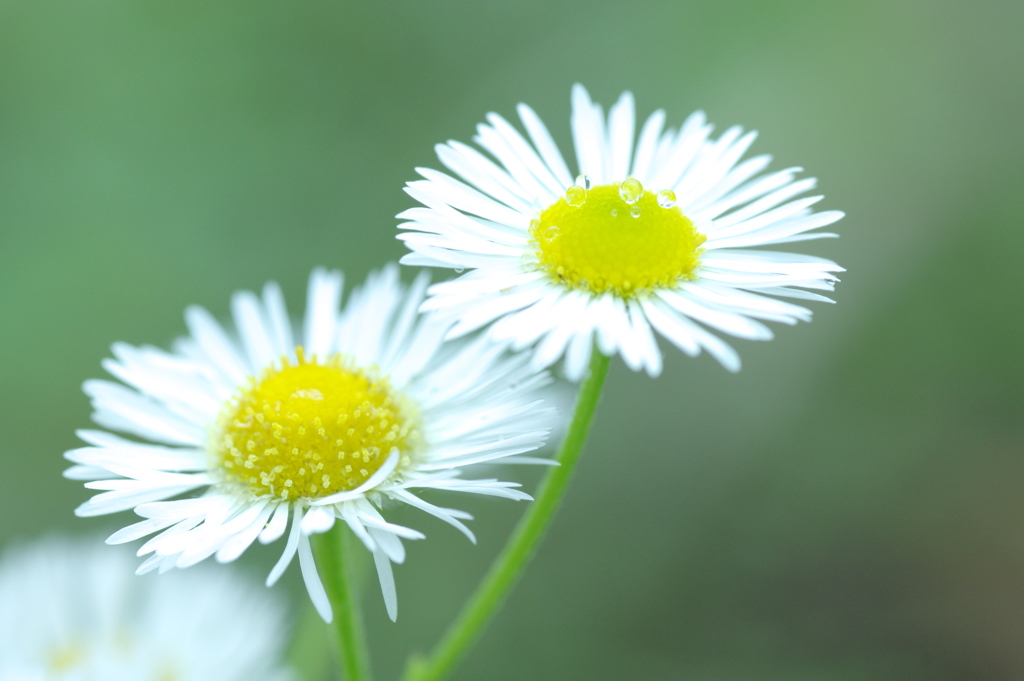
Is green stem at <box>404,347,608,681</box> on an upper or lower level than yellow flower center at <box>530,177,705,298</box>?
Result: lower

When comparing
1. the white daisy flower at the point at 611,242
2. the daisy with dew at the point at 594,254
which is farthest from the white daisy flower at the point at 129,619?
the white daisy flower at the point at 611,242

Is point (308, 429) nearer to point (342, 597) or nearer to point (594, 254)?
point (342, 597)

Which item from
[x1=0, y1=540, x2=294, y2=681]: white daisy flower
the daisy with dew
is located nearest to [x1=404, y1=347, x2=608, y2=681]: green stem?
the daisy with dew

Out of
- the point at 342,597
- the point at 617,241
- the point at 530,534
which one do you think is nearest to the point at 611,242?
the point at 617,241

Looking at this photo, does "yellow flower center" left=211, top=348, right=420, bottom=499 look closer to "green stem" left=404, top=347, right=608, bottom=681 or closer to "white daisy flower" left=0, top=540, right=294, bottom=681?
"green stem" left=404, top=347, right=608, bottom=681

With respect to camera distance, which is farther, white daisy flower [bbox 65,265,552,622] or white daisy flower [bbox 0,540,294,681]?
white daisy flower [bbox 0,540,294,681]

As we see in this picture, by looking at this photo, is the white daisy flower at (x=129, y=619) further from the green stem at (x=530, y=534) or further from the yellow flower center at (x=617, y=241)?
the yellow flower center at (x=617, y=241)

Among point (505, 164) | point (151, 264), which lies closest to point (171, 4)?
point (151, 264)
